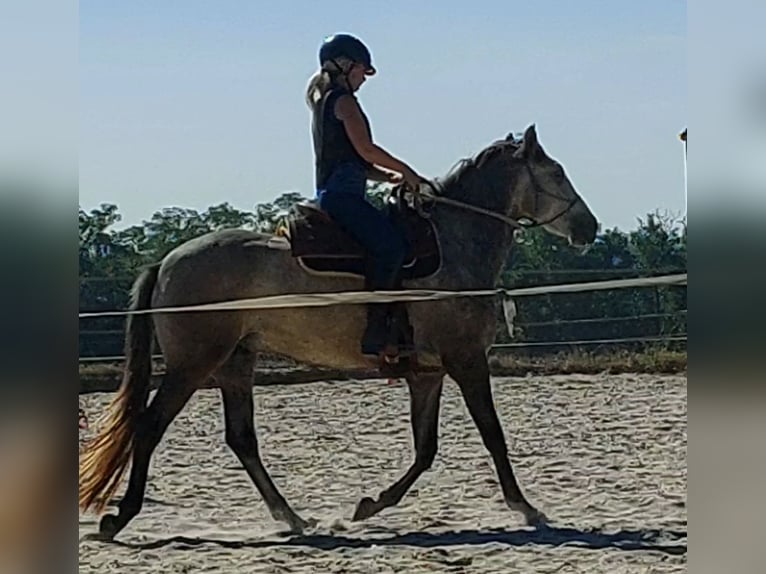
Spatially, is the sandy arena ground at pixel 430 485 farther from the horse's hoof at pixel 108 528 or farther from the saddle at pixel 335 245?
the saddle at pixel 335 245

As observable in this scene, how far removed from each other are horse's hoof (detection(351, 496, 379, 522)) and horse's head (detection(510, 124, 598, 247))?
821 millimetres

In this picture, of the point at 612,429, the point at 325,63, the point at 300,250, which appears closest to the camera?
the point at 325,63

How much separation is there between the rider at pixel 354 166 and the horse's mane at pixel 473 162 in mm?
133

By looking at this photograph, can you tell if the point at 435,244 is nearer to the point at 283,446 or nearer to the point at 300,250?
the point at 300,250

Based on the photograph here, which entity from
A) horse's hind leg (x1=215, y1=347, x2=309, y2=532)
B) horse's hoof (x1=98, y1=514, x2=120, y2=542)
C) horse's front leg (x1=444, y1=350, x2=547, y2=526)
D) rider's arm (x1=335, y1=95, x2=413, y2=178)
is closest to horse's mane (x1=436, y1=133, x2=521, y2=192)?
rider's arm (x1=335, y1=95, x2=413, y2=178)

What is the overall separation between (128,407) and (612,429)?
1247 millimetres

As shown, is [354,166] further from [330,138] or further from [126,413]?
[126,413]

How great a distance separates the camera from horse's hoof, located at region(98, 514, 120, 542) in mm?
2855

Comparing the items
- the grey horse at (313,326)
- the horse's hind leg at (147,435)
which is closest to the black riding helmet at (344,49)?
the grey horse at (313,326)

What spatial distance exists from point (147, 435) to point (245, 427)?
244 mm

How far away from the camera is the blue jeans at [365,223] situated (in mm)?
2838
